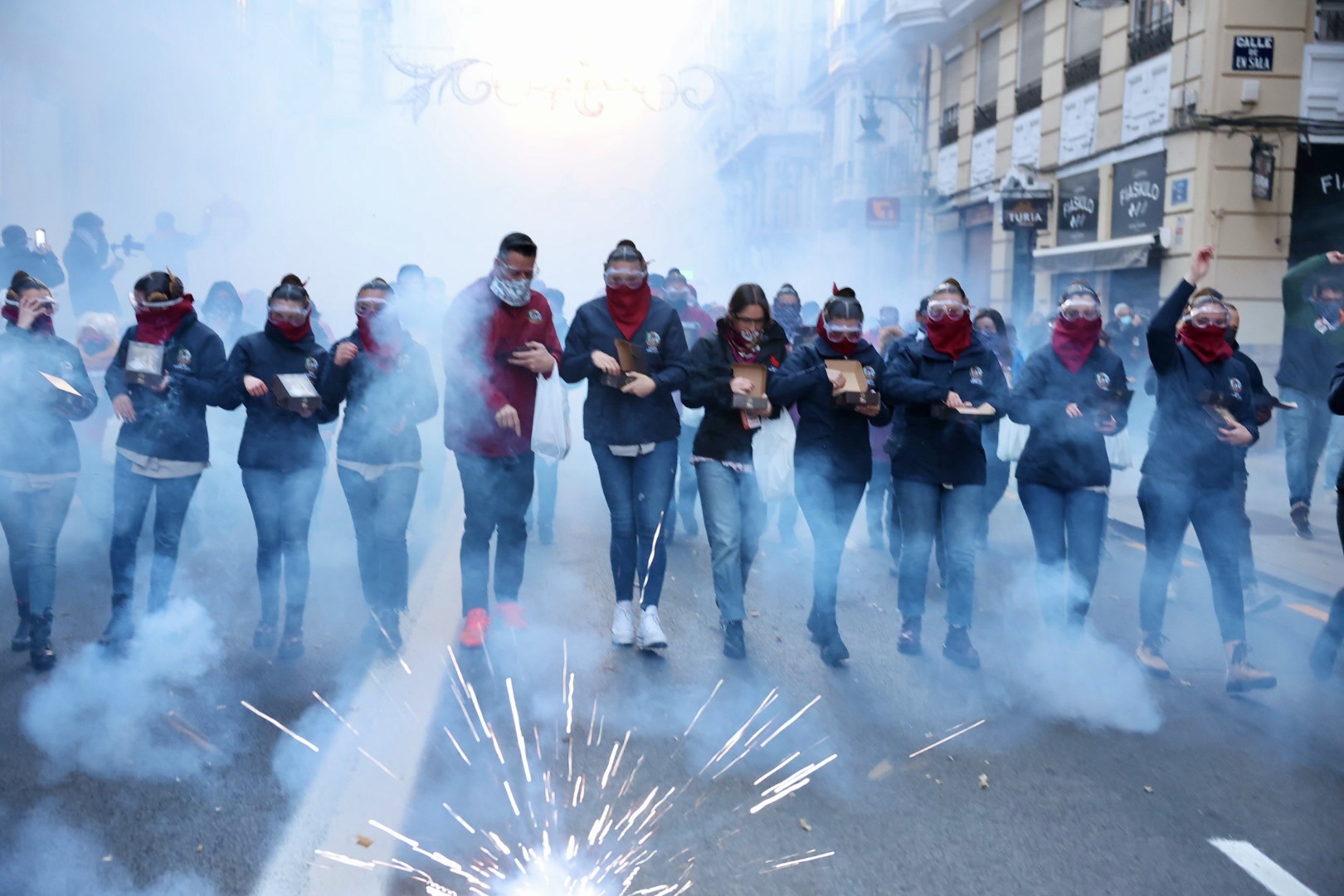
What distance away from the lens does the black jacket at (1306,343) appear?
7.48 meters

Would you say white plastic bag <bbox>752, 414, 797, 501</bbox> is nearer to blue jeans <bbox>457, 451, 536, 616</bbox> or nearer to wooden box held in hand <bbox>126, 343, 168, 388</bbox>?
blue jeans <bbox>457, 451, 536, 616</bbox>

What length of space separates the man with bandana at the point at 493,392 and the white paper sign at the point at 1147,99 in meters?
A: 10.6

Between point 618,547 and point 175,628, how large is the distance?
1826mm

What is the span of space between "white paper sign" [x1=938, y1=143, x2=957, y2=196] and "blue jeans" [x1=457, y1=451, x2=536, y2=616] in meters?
15.7

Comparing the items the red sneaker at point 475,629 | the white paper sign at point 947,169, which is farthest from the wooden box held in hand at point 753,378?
the white paper sign at point 947,169

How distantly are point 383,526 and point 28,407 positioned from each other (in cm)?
137

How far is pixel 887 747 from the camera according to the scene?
3.71 meters

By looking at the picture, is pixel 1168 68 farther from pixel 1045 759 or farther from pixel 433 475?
pixel 1045 759

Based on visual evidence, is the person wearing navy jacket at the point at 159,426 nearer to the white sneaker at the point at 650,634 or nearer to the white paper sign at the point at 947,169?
the white sneaker at the point at 650,634

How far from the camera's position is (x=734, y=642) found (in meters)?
4.69

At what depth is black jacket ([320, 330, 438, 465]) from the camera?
15.3 feet

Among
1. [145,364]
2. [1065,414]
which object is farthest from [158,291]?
[1065,414]

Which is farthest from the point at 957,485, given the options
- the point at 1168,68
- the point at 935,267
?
the point at 935,267

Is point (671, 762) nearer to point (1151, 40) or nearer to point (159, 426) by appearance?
point (159, 426)
